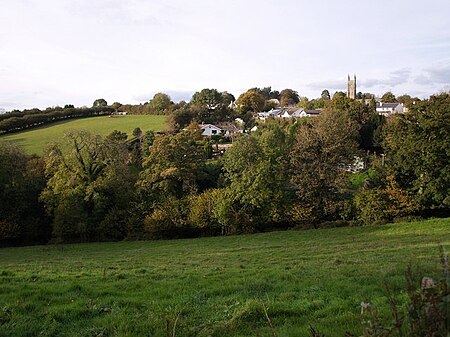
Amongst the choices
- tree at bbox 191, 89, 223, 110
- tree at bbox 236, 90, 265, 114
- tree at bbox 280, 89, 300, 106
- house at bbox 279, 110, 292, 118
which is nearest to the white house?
house at bbox 279, 110, 292, 118

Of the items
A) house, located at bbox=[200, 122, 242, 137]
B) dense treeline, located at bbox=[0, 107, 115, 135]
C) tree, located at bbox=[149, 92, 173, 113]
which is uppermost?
tree, located at bbox=[149, 92, 173, 113]

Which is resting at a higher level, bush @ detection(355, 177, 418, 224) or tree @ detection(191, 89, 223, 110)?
tree @ detection(191, 89, 223, 110)

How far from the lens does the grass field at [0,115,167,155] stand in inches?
2639

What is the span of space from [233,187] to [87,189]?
13.8 metres

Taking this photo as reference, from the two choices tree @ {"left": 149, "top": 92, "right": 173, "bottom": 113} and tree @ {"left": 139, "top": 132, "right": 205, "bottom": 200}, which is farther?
tree @ {"left": 149, "top": 92, "right": 173, "bottom": 113}

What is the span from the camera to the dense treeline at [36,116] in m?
74.8

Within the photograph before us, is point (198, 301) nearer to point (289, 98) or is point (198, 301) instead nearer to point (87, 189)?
point (87, 189)

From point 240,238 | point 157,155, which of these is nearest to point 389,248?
point 240,238

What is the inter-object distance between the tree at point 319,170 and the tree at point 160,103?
74296 millimetres

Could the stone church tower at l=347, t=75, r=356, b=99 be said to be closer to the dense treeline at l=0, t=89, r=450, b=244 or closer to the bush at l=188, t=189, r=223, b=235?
the dense treeline at l=0, t=89, r=450, b=244

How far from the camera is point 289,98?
165625 millimetres

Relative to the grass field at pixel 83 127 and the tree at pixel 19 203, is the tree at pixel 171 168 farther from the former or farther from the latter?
the grass field at pixel 83 127

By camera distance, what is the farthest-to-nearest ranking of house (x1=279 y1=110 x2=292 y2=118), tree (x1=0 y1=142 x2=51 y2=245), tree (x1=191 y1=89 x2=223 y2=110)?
1. tree (x1=191 y1=89 x2=223 y2=110)
2. house (x1=279 y1=110 x2=292 y2=118)
3. tree (x1=0 y1=142 x2=51 y2=245)

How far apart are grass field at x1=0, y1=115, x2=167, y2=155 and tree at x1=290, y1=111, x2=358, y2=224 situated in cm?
4305
